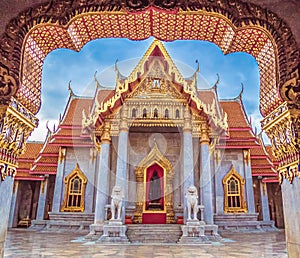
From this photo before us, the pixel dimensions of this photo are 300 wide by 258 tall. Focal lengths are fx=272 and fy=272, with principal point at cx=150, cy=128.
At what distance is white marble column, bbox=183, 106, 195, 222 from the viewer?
378 inches

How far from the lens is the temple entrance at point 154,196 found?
10.6 m

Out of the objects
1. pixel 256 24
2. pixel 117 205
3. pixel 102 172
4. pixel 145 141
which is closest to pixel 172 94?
pixel 145 141

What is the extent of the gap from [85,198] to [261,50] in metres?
11.3

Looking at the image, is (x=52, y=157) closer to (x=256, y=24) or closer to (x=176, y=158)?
(x=176, y=158)

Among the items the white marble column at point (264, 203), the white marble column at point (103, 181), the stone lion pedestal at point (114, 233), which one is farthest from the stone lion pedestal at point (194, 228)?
the white marble column at point (264, 203)

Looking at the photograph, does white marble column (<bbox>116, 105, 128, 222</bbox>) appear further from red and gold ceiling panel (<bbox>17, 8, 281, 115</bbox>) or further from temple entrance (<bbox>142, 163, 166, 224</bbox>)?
red and gold ceiling panel (<bbox>17, 8, 281, 115</bbox>)

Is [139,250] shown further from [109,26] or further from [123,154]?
[109,26]

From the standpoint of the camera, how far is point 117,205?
346 inches

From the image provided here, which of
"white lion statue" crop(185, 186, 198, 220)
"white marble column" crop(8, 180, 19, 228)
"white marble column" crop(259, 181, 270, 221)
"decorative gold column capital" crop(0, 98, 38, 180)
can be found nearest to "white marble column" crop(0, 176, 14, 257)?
"decorative gold column capital" crop(0, 98, 38, 180)

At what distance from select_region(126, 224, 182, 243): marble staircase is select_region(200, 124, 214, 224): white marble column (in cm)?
121

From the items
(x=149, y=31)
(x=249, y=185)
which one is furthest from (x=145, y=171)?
(x=149, y=31)

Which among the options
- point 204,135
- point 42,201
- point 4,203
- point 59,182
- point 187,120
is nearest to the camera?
point 4,203

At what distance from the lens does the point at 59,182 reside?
527 inches

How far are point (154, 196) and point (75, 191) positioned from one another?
4278 mm
